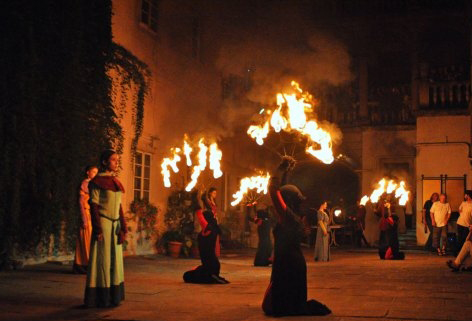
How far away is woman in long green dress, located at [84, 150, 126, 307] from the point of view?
26.9 ft

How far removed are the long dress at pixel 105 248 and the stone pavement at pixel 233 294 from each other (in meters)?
0.24

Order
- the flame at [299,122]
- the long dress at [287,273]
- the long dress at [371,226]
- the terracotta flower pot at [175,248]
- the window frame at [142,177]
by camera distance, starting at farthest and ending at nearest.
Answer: the long dress at [371,226] → the terracotta flower pot at [175,248] → the window frame at [142,177] → the flame at [299,122] → the long dress at [287,273]

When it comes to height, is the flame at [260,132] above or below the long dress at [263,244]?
above

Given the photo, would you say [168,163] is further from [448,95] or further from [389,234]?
[448,95]

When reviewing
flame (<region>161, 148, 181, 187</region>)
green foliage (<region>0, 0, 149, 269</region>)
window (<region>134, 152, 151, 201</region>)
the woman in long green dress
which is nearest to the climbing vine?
window (<region>134, 152, 151, 201</region>)

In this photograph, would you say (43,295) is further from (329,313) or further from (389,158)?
(389,158)

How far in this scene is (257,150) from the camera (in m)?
28.0

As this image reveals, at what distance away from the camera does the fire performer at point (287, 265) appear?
7.74 m

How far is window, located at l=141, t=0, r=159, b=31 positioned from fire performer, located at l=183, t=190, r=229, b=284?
26.8ft

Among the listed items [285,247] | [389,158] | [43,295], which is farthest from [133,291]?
[389,158]

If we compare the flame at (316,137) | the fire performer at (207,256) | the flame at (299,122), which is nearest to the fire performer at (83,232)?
the fire performer at (207,256)

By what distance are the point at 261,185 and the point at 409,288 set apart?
9.57 m

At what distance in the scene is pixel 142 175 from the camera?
17906 millimetres

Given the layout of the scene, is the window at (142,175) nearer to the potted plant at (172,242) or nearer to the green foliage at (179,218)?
the green foliage at (179,218)
